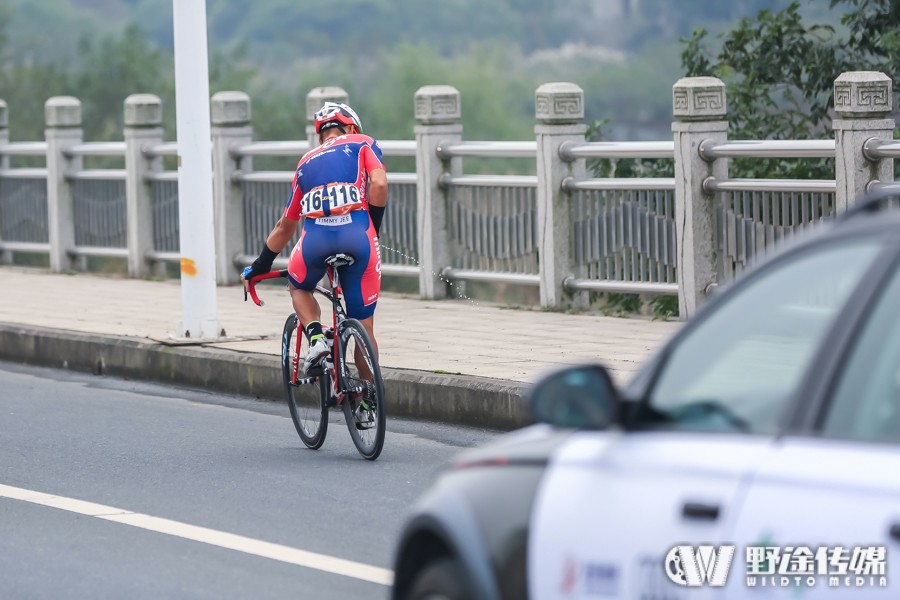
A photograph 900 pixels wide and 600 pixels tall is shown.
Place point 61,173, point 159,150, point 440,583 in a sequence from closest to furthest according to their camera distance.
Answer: point 440,583 → point 159,150 → point 61,173

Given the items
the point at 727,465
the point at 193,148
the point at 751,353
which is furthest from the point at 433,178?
the point at 727,465

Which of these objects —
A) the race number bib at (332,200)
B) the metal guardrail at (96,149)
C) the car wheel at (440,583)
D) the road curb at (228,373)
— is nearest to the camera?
the car wheel at (440,583)

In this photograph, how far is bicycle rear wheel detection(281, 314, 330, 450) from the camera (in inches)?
389

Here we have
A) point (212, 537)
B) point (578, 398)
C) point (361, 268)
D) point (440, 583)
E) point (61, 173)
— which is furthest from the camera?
point (61, 173)

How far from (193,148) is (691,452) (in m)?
9.73

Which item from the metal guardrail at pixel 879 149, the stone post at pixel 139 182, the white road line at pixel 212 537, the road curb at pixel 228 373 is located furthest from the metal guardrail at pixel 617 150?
the white road line at pixel 212 537

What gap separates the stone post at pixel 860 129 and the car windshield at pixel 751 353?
8625mm

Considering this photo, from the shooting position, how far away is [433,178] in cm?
1571

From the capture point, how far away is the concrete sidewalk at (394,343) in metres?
11.1

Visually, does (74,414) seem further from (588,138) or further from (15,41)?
(15,41)

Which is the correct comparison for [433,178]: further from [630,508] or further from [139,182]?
[630,508]

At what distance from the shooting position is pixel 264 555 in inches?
283

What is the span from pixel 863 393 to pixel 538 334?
31.5 ft

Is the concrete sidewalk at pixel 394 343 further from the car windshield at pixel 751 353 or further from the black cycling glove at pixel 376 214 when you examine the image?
the car windshield at pixel 751 353
